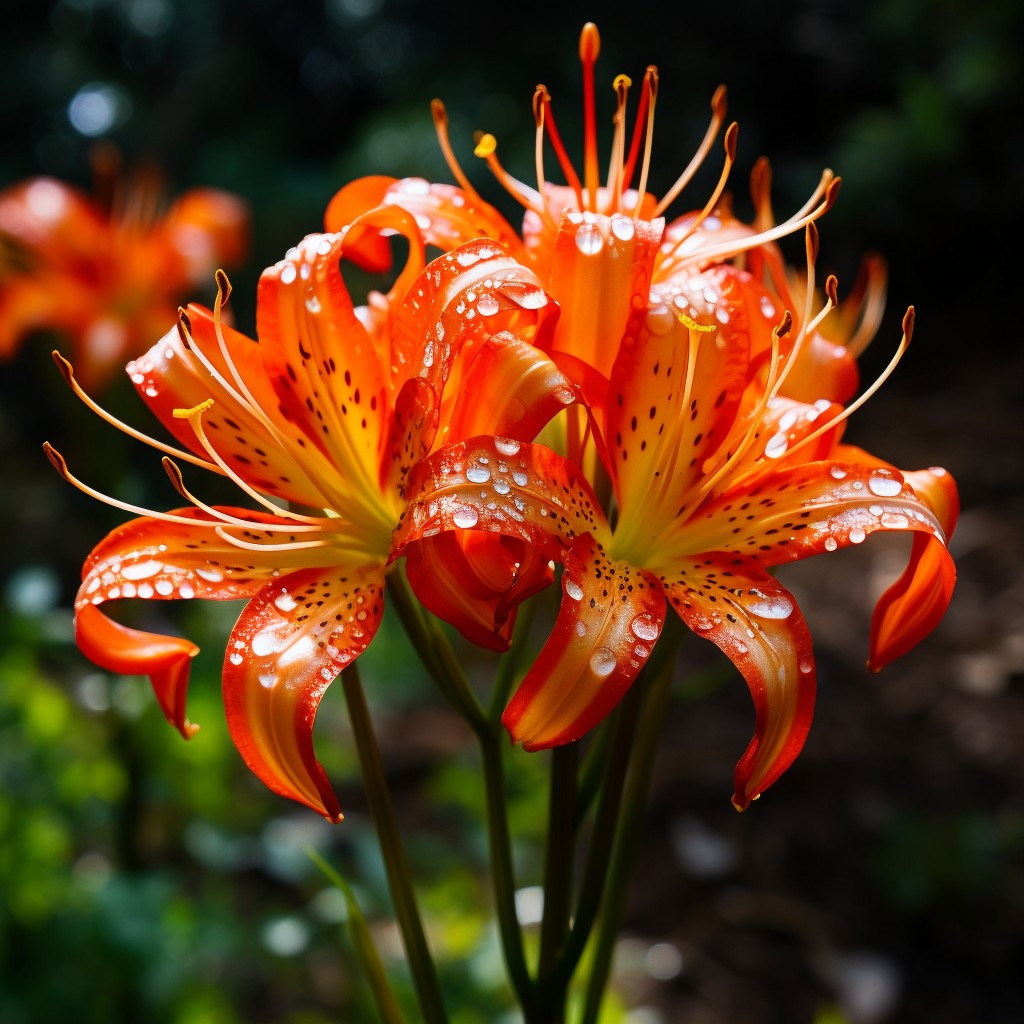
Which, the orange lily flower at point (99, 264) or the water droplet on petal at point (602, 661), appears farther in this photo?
the orange lily flower at point (99, 264)

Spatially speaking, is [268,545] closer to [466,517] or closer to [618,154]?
[466,517]

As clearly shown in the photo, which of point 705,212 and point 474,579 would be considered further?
point 705,212

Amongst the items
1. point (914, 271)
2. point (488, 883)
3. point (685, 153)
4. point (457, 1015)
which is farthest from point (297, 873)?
point (914, 271)

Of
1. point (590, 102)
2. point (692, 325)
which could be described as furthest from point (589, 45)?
point (692, 325)

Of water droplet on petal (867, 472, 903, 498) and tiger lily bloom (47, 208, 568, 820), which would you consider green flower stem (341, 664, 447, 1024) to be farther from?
water droplet on petal (867, 472, 903, 498)

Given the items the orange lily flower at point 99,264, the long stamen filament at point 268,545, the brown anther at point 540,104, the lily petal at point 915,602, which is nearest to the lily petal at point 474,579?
the long stamen filament at point 268,545

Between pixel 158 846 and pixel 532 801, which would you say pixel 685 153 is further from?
pixel 158 846

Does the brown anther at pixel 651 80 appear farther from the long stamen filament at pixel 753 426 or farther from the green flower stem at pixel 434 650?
the green flower stem at pixel 434 650
